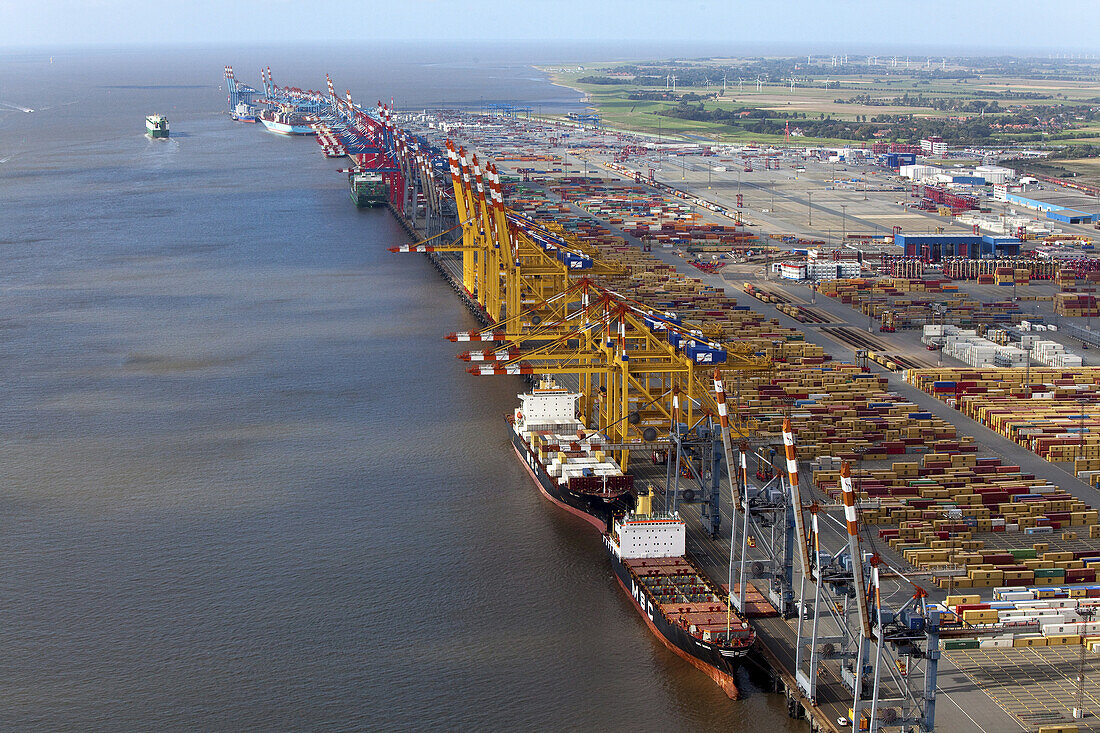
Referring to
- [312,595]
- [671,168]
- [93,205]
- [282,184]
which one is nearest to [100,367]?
[312,595]

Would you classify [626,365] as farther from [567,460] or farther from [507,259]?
[507,259]

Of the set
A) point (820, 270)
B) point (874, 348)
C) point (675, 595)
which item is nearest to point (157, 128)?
point (820, 270)

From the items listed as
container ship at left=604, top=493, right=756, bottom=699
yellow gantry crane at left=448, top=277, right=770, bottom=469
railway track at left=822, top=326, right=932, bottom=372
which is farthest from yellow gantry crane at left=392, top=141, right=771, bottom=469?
railway track at left=822, top=326, right=932, bottom=372

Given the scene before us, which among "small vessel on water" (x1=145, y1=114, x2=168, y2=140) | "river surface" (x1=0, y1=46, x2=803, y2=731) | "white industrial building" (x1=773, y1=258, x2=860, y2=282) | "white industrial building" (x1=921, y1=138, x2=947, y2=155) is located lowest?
"river surface" (x1=0, y1=46, x2=803, y2=731)

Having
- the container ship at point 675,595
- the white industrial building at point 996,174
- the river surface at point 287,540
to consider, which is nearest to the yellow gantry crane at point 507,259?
the river surface at point 287,540

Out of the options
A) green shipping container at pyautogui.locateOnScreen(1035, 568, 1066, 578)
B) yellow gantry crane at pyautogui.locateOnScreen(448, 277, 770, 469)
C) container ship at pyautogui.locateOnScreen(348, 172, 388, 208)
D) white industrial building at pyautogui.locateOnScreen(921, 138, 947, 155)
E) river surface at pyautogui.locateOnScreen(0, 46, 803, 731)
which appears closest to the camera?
river surface at pyautogui.locateOnScreen(0, 46, 803, 731)

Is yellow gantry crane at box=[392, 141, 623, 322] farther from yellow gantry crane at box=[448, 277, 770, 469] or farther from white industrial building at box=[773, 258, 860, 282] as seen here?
white industrial building at box=[773, 258, 860, 282]

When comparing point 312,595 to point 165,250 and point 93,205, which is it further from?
point 93,205
